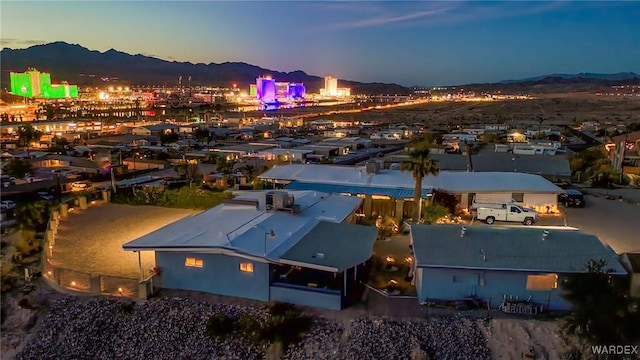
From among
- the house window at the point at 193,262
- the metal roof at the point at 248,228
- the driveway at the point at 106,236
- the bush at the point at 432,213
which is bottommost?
the driveway at the point at 106,236

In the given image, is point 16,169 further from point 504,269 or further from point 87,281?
point 504,269

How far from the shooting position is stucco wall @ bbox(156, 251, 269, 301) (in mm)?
14805

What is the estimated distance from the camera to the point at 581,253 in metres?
14.5

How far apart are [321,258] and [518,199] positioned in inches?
515

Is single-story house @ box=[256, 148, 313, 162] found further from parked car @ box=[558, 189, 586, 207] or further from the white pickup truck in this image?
the white pickup truck

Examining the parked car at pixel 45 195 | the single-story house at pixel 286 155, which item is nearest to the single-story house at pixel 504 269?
the parked car at pixel 45 195

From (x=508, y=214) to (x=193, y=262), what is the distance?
13666mm

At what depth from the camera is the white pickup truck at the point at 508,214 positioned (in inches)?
850

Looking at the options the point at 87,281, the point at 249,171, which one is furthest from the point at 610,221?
the point at 249,171

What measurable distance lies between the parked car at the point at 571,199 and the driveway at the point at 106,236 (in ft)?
61.1

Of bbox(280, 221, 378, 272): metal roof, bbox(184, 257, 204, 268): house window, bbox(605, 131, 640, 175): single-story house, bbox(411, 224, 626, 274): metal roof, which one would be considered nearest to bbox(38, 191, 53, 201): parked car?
bbox(184, 257, 204, 268): house window

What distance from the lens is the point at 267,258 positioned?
14383 millimetres

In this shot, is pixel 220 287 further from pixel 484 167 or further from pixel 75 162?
pixel 75 162

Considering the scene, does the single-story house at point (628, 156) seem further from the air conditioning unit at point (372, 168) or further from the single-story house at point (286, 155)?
the single-story house at point (286, 155)
